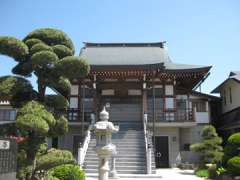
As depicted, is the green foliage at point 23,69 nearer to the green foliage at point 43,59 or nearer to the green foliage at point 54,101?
the green foliage at point 43,59

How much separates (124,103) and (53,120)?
12.5 m

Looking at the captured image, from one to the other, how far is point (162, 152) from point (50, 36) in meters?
13.3

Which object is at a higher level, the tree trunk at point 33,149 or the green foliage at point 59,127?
the green foliage at point 59,127

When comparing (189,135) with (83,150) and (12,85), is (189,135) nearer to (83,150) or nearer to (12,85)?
(83,150)

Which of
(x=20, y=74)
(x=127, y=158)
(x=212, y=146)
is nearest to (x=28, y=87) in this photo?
(x=20, y=74)

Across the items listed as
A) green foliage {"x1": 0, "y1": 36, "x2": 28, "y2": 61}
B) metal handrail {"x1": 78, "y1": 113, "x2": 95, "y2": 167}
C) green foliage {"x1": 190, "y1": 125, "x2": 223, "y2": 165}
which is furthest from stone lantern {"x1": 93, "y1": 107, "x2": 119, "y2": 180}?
green foliage {"x1": 190, "y1": 125, "x2": 223, "y2": 165}

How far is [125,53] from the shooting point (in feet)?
87.2

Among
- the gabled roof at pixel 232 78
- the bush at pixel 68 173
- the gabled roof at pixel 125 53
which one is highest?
the gabled roof at pixel 125 53

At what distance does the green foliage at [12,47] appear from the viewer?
10086 millimetres

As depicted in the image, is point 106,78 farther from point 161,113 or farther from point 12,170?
point 12,170

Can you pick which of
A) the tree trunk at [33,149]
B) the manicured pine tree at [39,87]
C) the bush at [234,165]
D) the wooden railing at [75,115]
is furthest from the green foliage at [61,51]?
the wooden railing at [75,115]

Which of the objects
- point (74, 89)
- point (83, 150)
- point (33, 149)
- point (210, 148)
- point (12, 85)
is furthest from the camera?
point (74, 89)

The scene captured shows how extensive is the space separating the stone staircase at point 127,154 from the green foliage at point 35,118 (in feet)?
20.3

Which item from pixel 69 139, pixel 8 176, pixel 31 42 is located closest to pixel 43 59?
pixel 31 42
